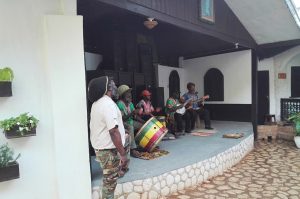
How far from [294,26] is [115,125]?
17.9 ft

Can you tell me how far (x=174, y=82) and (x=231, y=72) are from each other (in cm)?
166

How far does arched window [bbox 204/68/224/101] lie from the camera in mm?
7395

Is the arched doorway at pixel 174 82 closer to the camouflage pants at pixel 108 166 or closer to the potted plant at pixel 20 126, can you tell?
the camouflage pants at pixel 108 166

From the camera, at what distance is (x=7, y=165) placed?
2102 mm

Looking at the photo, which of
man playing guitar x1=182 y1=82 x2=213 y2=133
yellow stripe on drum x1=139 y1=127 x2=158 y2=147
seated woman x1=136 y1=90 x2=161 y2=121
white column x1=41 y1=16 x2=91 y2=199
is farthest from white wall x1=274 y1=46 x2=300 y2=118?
white column x1=41 y1=16 x2=91 y2=199

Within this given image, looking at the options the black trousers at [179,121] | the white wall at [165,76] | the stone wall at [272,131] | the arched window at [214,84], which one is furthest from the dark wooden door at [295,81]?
the black trousers at [179,121]

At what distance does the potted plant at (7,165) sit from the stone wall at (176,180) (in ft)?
3.04

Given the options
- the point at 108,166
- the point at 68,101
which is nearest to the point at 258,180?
the point at 108,166

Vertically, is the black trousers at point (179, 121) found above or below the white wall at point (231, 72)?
below

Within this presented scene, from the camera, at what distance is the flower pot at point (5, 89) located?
208 centimetres

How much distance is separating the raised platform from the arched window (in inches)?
88.3

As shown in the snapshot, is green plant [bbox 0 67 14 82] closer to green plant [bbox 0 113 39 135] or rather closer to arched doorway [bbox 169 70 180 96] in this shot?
green plant [bbox 0 113 39 135]

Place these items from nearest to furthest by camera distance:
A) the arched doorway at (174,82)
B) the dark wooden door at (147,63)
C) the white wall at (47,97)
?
the white wall at (47,97) → the dark wooden door at (147,63) → the arched doorway at (174,82)

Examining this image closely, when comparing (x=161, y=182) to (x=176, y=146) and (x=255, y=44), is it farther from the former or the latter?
(x=255, y=44)
